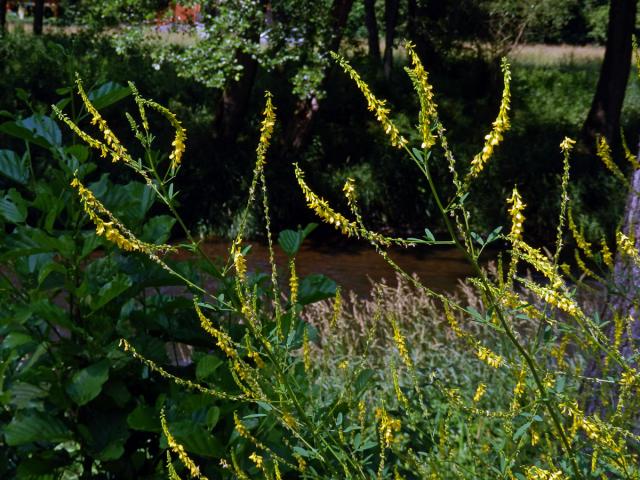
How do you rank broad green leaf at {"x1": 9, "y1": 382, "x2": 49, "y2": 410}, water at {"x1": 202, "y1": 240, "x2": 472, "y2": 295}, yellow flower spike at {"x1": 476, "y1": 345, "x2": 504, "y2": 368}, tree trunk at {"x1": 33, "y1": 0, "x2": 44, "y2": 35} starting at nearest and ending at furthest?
yellow flower spike at {"x1": 476, "y1": 345, "x2": 504, "y2": 368}, broad green leaf at {"x1": 9, "y1": 382, "x2": 49, "y2": 410}, water at {"x1": 202, "y1": 240, "x2": 472, "y2": 295}, tree trunk at {"x1": 33, "y1": 0, "x2": 44, "y2": 35}

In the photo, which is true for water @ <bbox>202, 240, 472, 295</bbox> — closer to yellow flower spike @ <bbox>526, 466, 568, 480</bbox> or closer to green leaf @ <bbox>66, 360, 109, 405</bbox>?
green leaf @ <bbox>66, 360, 109, 405</bbox>

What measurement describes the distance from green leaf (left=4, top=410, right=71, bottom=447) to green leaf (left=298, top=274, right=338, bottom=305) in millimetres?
704

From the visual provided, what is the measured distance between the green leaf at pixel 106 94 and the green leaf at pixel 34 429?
2.69ft

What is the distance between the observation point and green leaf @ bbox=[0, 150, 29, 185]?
8.74ft

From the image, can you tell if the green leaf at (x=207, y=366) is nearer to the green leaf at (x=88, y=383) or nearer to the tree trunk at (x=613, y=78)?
the green leaf at (x=88, y=383)

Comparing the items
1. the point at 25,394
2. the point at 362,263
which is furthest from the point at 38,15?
the point at 25,394

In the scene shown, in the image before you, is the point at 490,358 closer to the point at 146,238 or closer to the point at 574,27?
the point at 146,238

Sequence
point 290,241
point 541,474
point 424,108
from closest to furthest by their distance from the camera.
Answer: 1. point 424,108
2. point 541,474
3. point 290,241

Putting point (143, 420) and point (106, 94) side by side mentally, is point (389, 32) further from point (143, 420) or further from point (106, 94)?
point (143, 420)

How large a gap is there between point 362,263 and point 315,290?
30.8 feet

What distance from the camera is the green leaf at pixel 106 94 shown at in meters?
2.61

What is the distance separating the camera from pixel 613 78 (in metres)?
14.7

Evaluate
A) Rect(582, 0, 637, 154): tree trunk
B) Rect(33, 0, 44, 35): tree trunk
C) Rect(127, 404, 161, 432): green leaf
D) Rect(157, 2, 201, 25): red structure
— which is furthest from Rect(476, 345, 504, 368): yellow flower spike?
Rect(33, 0, 44, 35): tree trunk

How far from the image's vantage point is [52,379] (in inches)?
98.5
